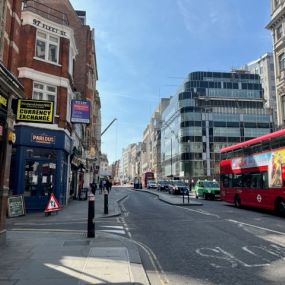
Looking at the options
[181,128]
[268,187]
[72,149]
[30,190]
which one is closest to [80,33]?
[72,149]

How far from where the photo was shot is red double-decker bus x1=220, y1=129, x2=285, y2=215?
19344mm

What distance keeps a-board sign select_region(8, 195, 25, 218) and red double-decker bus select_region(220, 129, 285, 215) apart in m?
13.0

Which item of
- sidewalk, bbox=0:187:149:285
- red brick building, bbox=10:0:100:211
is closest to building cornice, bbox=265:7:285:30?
red brick building, bbox=10:0:100:211

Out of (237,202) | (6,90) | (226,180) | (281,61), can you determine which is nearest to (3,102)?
(6,90)

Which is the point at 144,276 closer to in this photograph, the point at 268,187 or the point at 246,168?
the point at 268,187

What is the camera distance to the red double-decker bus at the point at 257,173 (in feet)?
63.5

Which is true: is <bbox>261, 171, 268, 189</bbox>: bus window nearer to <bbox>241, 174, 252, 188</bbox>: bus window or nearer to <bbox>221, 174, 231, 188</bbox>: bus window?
<bbox>241, 174, 252, 188</bbox>: bus window

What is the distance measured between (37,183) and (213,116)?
8277cm

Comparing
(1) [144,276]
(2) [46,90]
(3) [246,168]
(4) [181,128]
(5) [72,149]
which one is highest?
(4) [181,128]

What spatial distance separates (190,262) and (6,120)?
623 centimetres

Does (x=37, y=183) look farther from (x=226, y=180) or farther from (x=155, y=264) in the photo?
(x=155, y=264)

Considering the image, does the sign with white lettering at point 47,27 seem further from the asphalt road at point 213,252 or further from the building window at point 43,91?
the asphalt road at point 213,252

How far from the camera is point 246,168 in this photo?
2334 centimetres

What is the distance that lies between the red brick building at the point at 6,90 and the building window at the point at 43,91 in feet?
32.3
